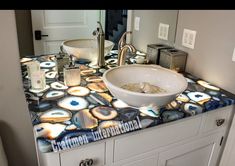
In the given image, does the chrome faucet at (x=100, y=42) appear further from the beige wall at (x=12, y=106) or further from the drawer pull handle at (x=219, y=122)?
the drawer pull handle at (x=219, y=122)

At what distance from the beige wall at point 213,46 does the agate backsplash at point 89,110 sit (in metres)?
0.08

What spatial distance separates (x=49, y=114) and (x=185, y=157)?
71 cm

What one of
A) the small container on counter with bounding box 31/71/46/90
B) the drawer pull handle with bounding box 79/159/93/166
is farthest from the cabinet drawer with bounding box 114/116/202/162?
the small container on counter with bounding box 31/71/46/90

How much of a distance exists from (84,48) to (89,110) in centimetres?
51

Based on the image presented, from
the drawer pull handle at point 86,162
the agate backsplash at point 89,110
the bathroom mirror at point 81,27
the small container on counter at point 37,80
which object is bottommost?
the drawer pull handle at point 86,162

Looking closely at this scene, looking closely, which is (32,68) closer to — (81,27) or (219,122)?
(81,27)

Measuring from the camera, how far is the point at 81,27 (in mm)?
1271

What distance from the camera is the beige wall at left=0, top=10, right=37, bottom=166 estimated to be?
3.23 feet

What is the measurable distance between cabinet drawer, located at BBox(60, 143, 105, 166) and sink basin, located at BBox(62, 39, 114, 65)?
24.5 inches

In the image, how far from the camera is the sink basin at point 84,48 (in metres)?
1.25

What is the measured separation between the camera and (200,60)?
128 centimetres

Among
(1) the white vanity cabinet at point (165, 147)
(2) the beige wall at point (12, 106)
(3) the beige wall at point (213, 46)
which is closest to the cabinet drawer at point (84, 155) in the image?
(1) the white vanity cabinet at point (165, 147)

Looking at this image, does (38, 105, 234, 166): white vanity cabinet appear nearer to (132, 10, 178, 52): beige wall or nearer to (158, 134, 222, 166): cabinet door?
(158, 134, 222, 166): cabinet door
